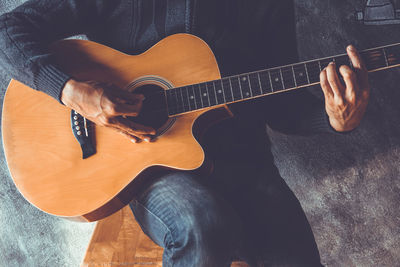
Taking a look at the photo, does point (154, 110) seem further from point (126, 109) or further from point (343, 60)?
point (343, 60)

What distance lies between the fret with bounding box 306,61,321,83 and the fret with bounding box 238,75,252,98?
0.19 meters

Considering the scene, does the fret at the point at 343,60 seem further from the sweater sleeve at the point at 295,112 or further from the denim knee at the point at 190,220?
the denim knee at the point at 190,220

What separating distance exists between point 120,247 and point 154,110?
63 centimetres

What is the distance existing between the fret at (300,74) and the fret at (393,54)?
24cm

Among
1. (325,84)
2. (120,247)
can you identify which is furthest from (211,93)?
(120,247)

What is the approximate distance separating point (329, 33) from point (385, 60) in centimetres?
58

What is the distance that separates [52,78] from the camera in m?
0.90

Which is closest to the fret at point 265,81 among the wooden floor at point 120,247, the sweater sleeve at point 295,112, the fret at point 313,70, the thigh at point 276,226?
the fret at point 313,70

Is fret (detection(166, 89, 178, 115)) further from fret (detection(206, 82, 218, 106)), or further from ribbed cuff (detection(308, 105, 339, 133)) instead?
ribbed cuff (detection(308, 105, 339, 133))

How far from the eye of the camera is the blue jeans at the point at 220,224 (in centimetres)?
83

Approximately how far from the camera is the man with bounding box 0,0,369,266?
0.87 m

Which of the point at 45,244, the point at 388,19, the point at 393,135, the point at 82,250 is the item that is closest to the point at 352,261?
the point at 393,135

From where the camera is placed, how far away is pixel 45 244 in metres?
1.44

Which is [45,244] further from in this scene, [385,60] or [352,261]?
[385,60]
